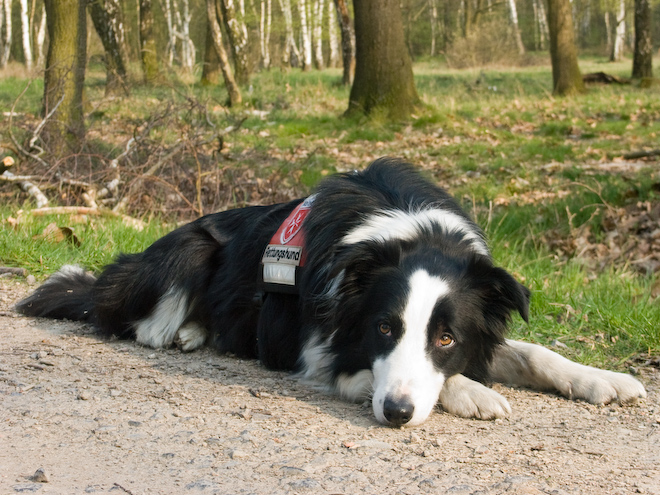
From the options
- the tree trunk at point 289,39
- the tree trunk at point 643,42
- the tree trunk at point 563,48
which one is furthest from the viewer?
the tree trunk at point 289,39

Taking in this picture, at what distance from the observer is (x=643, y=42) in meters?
20.3

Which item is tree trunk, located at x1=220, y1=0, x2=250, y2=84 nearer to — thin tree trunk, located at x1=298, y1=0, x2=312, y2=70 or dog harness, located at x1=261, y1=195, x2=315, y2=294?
thin tree trunk, located at x1=298, y1=0, x2=312, y2=70

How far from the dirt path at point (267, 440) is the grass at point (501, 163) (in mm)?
1154

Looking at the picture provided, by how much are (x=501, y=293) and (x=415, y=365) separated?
25.8 inches

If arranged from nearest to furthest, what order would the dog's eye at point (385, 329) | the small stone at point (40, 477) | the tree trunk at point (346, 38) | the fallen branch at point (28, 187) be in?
1. the small stone at point (40, 477)
2. the dog's eye at point (385, 329)
3. the fallen branch at point (28, 187)
4. the tree trunk at point (346, 38)

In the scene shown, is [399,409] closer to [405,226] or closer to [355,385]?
[355,385]

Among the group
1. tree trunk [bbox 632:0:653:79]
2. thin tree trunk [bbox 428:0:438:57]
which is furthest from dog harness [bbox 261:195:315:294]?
thin tree trunk [bbox 428:0:438:57]

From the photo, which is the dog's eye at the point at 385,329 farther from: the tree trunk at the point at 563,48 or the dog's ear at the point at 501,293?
the tree trunk at the point at 563,48

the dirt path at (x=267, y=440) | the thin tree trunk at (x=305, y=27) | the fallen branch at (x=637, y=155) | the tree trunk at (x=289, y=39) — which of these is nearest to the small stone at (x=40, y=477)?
the dirt path at (x=267, y=440)

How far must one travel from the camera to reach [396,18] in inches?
480

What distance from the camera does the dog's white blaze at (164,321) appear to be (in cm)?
435

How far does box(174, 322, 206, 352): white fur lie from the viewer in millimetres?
4344

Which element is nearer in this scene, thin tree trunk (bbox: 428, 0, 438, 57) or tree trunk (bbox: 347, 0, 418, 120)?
tree trunk (bbox: 347, 0, 418, 120)

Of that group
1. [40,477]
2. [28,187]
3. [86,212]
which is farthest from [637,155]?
[40,477]
